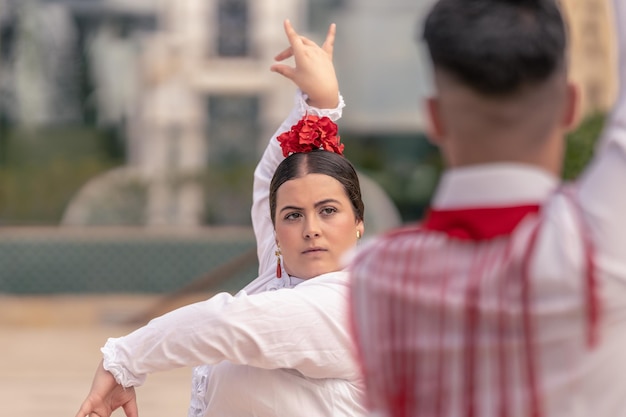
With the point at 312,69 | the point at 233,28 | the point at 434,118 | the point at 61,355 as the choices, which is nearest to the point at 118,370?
the point at 312,69

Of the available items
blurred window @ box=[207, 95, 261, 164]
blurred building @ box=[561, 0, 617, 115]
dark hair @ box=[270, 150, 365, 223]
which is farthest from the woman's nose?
blurred window @ box=[207, 95, 261, 164]

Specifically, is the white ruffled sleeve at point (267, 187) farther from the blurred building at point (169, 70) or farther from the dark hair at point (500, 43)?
the blurred building at point (169, 70)

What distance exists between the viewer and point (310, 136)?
7.55 ft

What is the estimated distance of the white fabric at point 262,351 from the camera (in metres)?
1.92

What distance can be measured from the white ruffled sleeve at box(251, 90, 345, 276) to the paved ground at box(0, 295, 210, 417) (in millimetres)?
4051

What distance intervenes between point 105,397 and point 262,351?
267 millimetres

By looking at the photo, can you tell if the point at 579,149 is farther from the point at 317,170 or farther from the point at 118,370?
the point at 118,370

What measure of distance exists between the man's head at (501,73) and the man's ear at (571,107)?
0.04 feet

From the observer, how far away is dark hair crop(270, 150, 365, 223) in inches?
89.4

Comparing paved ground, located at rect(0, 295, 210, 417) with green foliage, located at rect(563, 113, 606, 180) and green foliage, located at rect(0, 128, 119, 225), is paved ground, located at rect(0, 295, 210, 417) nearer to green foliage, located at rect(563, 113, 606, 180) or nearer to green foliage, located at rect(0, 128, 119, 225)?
green foliage, located at rect(0, 128, 119, 225)

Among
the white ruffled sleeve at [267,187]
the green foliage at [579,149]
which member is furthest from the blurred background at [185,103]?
the white ruffled sleeve at [267,187]

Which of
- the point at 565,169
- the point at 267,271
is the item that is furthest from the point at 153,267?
the point at 267,271

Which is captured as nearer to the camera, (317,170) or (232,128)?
(317,170)

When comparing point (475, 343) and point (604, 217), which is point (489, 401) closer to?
point (475, 343)
